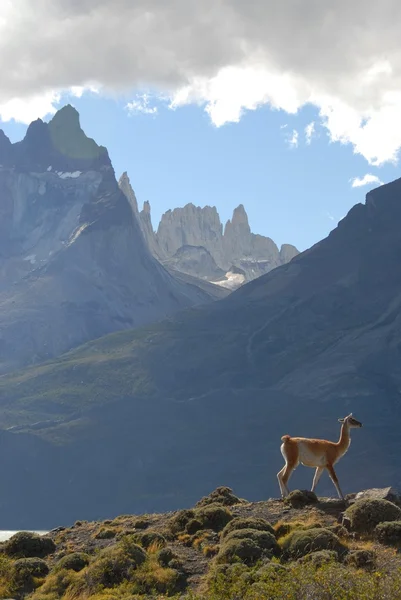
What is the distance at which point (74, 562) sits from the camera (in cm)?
3130

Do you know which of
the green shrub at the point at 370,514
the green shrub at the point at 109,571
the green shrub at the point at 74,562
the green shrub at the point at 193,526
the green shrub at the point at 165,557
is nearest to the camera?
the green shrub at the point at 109,571

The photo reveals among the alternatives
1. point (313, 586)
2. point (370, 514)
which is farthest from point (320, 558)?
point (370, 514)

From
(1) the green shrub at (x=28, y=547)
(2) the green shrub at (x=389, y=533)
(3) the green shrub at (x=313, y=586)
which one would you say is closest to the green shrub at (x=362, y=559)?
(3) the green shrub at (x=313, y=586)

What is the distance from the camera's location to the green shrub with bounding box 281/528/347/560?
94.3 ft

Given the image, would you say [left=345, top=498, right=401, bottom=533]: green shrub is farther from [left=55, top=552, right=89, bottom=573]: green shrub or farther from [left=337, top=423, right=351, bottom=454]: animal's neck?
[left=55, top=552, right=89, bottom=573]: green shrub

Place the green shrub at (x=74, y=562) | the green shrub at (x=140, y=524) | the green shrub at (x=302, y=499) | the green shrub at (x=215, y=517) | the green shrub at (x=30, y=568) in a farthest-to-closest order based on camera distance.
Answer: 1. the green shrub at (x=140, y=524)
2. the green shrub at (x=302, y=499)
3. the green shrub at (x=215, y=517)
4. the green shrub at (x=30, y=568)
5. the green shrub at (x=74, y=562)

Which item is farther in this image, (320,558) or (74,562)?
(74,562)

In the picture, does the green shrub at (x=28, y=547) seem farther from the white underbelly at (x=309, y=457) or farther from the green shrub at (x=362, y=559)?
the green shrub at (x=362, y=559)

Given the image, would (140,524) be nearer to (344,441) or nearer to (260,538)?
(260,538)

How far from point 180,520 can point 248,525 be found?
14.7 feet

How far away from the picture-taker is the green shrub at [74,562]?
31.1 metres

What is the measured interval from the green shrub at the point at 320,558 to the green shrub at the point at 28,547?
39.8 feet

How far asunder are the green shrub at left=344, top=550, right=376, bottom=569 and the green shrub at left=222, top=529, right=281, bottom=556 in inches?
129

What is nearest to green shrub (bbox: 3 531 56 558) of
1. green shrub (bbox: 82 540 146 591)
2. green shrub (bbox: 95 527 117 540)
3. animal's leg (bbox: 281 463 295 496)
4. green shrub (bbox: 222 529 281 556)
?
green shrub (bbox: 95 527 117 540)
